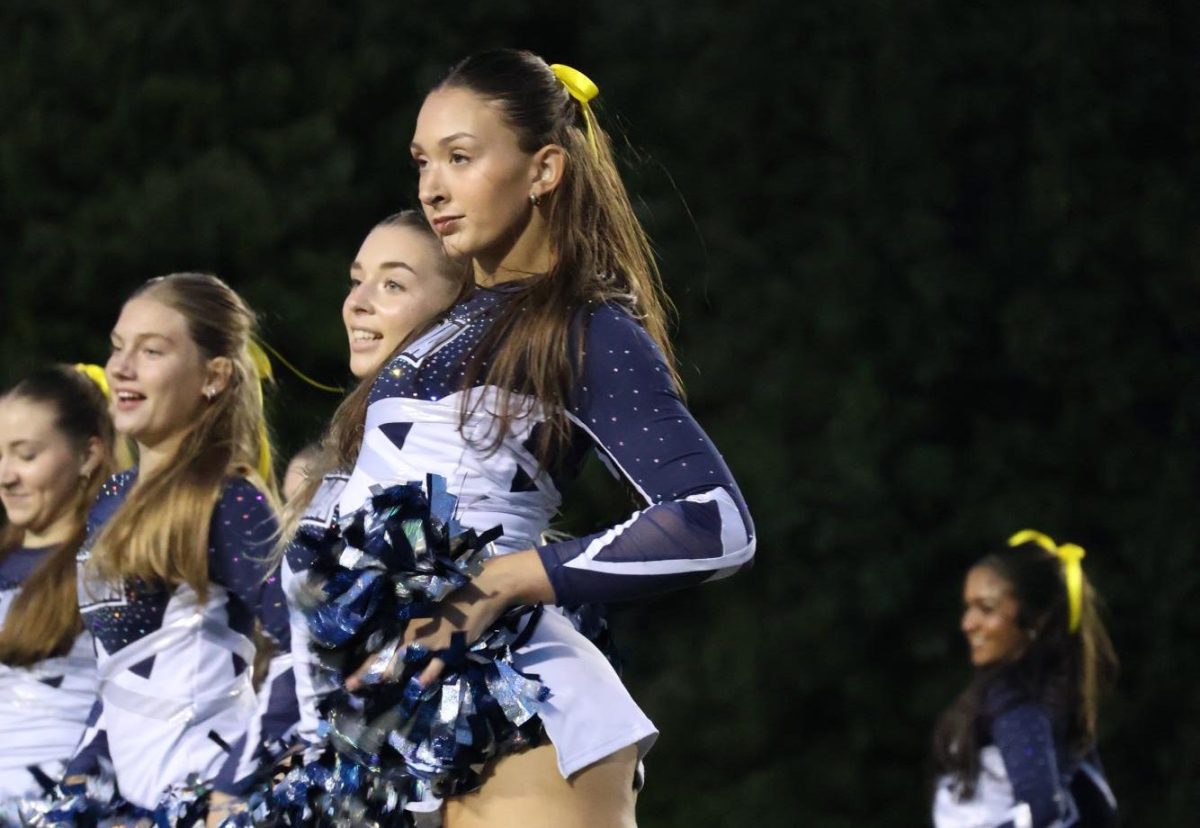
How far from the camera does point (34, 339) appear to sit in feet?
18.8

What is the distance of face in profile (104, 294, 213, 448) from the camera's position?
9.48 ft

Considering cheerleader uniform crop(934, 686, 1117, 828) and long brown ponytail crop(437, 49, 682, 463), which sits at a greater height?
long brown ponytail crop(437, 49, 682, 463)

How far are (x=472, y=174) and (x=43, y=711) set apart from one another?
1.56 meters

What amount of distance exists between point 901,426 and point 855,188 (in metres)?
0.82

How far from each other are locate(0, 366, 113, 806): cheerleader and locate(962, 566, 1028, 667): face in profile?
7.60 feet

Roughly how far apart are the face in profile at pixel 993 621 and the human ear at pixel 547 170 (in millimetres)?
2940

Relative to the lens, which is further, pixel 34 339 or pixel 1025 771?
pixel 34 339

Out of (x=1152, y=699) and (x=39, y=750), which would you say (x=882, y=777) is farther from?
(x=39, y=750)

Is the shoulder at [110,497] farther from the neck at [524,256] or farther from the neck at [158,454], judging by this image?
the neck at [524,256]

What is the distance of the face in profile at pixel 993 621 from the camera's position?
15.1 feet

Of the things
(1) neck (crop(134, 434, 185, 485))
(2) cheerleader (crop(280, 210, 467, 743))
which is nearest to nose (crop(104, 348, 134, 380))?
(1) neck (crop(134, 434, 185, 485))

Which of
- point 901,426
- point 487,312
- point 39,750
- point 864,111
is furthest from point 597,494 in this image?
point 487,312

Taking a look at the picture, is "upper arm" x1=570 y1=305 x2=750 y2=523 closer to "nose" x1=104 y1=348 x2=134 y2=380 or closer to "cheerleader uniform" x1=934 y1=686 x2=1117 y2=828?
"nose" x1=104 y1=348 x2=134 y2=380

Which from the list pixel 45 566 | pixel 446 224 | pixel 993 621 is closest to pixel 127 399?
pixel 45 566
